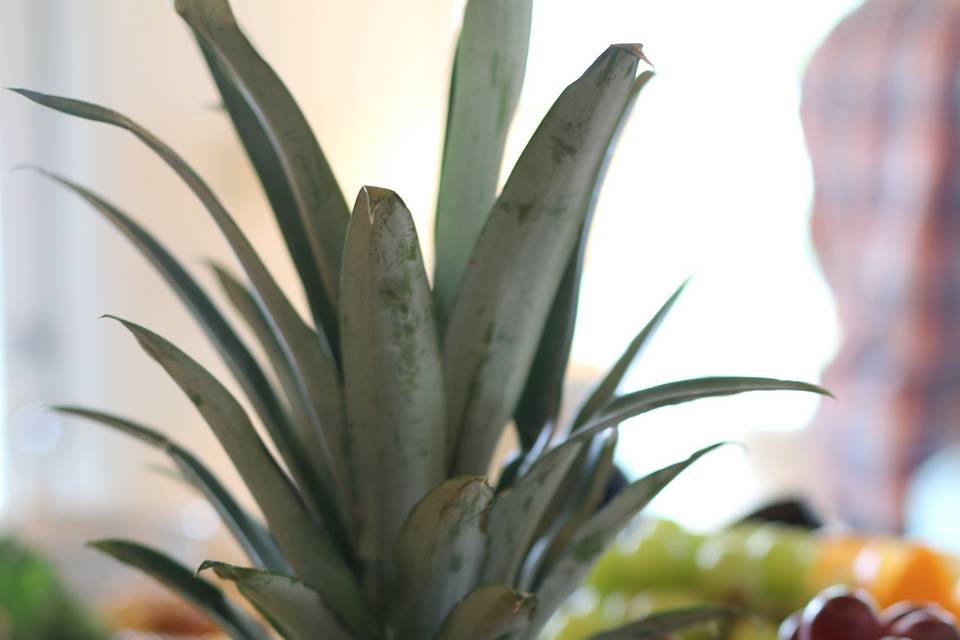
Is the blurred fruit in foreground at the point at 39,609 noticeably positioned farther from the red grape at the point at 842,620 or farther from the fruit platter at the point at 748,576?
the red grape at the point at 842,620

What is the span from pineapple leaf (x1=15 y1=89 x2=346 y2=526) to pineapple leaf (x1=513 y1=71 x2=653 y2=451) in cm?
10

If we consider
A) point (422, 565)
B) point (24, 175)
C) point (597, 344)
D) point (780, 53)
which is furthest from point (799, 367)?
point (422, 565)

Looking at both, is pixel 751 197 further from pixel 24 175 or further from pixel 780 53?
pixel 24 175

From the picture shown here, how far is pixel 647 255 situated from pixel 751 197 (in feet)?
1.18

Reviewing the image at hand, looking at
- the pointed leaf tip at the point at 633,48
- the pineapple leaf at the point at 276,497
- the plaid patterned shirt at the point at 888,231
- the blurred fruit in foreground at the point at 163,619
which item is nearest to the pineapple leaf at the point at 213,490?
the pineapple leaf at the point at 276,497

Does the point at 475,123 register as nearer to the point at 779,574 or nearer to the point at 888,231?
the point at 779,574

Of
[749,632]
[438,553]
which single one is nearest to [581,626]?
[749,632]

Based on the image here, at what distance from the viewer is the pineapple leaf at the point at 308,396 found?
1.68ft

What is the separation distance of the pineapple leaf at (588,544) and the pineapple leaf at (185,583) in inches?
5.5

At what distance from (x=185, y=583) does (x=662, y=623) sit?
0.23 metres

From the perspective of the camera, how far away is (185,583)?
1.69ft

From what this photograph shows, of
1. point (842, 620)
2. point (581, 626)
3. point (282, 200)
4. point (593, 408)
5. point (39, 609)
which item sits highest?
point (282, 200)

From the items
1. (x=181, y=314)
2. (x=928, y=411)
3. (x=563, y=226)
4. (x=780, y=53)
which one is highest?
(x=780, y=53)

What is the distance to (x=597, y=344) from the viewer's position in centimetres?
314
